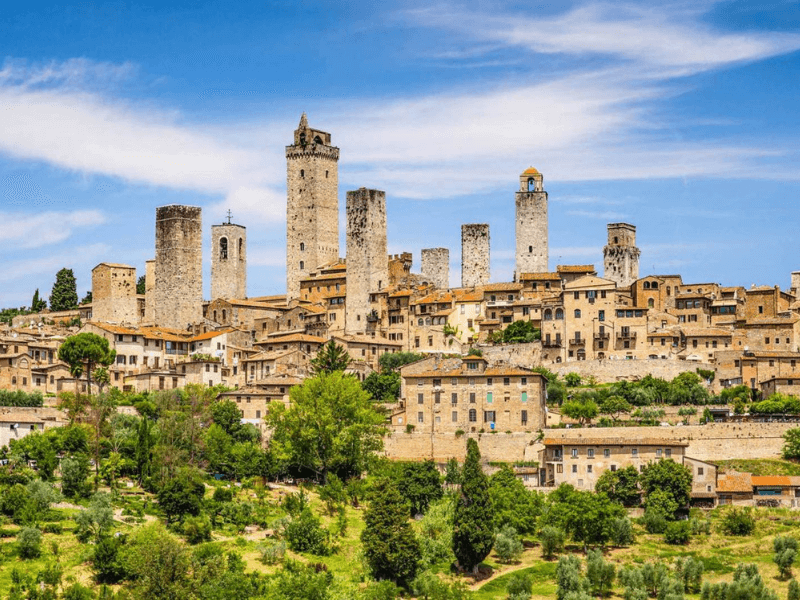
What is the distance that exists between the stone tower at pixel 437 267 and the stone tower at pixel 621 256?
1254cm

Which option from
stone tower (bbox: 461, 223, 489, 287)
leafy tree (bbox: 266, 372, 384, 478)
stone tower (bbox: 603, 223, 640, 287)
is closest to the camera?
leafy tree (bbox: 266, 372, 384, 478)

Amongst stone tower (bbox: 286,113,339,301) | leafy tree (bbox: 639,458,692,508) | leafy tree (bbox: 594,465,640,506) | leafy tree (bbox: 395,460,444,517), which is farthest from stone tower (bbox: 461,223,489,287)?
leafy tree (bbox: 639,458,692,508)

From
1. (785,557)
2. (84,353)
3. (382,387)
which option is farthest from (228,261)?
(785,557)

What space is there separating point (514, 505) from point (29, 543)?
20560 mm

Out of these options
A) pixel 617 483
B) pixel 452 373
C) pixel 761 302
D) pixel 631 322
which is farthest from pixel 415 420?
pixel 761 302

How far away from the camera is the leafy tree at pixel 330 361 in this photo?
82.4m

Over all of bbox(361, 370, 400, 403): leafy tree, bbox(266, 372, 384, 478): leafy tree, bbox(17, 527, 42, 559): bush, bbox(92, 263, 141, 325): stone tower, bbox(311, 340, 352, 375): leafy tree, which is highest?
bbox(92, 263, 141, 325): stone tower

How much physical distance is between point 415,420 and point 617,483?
1196 centimetres

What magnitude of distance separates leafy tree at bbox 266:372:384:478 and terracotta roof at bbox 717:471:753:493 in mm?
15899

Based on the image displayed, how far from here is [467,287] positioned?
104m

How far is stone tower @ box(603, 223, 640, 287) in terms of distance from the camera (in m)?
111

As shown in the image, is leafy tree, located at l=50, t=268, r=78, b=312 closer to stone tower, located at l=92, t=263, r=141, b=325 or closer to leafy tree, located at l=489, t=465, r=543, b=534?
stone tower, located at l=92, t=263, r=141, b=325

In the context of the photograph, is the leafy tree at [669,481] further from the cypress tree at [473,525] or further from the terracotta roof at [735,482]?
the cypress tree at [473,525]

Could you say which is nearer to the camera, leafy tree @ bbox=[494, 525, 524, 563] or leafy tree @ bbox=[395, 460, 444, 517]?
leafy tree @ bbox=[494, 525, 524, 563]
